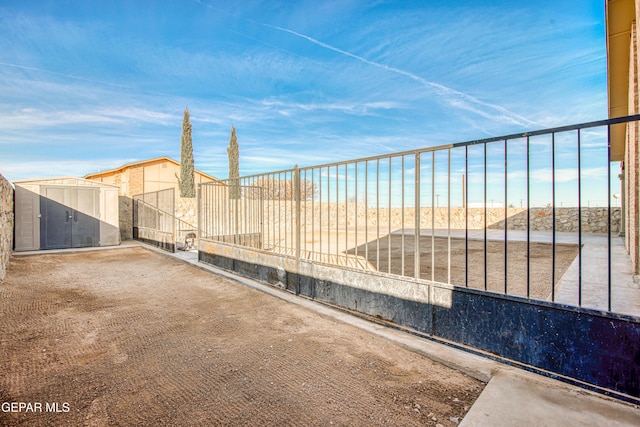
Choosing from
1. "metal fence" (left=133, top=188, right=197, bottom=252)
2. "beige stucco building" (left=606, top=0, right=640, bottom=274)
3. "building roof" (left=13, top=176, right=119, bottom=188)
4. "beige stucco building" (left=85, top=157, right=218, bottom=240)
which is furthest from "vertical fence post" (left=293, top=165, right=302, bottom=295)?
"beige stucco building" (left=85, top=157, right=218, bottom=240)

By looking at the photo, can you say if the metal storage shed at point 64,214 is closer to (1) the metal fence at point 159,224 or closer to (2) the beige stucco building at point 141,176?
(1) the metal fence at point 159,224

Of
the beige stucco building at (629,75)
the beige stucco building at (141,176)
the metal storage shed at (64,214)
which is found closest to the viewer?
the beige stucco building at (629,75)

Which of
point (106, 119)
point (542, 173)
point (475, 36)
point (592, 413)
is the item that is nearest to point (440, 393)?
point (592, 413)

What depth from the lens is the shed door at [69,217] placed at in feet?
31.6

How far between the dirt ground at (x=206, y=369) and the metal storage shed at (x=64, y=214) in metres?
6.76

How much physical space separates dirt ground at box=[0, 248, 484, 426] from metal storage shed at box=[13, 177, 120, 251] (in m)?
6.76

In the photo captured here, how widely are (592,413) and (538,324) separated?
581mm

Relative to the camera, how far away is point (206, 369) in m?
2.43

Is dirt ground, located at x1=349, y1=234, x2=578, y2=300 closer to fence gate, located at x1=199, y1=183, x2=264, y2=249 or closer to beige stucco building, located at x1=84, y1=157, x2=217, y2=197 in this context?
fence gate, located at x1=199, y1=183, x2=264, y2=249

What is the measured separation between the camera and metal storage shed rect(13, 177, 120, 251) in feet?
30.3

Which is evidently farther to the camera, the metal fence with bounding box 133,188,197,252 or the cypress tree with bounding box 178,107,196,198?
the cypress tree with bounding box 178,107,196,198

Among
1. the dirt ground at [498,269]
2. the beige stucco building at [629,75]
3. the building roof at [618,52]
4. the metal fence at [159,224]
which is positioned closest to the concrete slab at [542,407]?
the dirt ground at [498,269]

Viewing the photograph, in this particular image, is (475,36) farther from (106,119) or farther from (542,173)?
(106,119)

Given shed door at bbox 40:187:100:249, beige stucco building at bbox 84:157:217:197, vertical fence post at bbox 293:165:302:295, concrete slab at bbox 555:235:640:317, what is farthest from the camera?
beige stucco building at bbox 84:157:217:197
